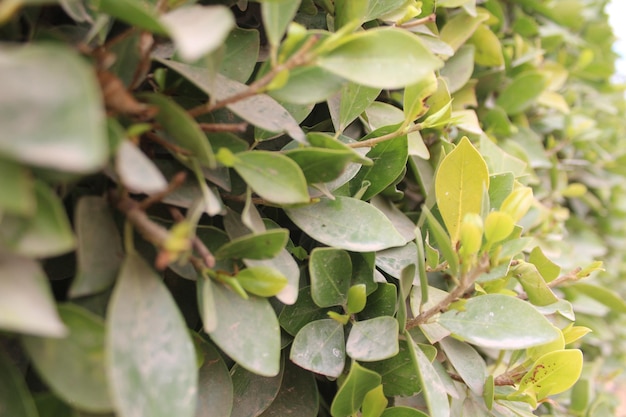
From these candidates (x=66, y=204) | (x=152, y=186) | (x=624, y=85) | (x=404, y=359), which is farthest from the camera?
(x=624, y=85)

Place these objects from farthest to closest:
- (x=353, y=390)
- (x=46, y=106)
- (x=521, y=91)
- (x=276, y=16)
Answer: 1. (x=521, y=91)
2. (x=353, y=390)
3. (x=276, y=16)
4. (x=46, y=106)

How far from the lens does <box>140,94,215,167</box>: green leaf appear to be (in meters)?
0.35

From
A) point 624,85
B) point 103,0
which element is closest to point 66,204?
point 103,0

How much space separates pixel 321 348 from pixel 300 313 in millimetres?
46

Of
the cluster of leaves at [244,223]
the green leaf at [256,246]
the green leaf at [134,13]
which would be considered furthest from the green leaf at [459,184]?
the green leaf at [134,13]

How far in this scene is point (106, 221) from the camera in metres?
0.37

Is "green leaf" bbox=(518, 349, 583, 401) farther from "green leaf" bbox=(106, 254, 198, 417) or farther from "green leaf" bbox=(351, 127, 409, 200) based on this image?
"green leaf" bbox=(106, 254, 198, 417)

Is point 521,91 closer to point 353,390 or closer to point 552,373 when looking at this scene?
point 552,373

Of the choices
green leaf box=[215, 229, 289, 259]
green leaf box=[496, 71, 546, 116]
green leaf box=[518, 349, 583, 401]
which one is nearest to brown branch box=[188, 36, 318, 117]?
green leaf box=[215, 229, 289, 259]

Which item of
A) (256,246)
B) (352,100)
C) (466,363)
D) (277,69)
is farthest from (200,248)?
(466,363)

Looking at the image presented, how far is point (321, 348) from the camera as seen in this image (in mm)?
496

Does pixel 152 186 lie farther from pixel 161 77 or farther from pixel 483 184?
pixel 483 184

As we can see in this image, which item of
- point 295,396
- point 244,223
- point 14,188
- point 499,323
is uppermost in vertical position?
point 14,188

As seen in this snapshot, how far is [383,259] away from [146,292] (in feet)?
0.94
